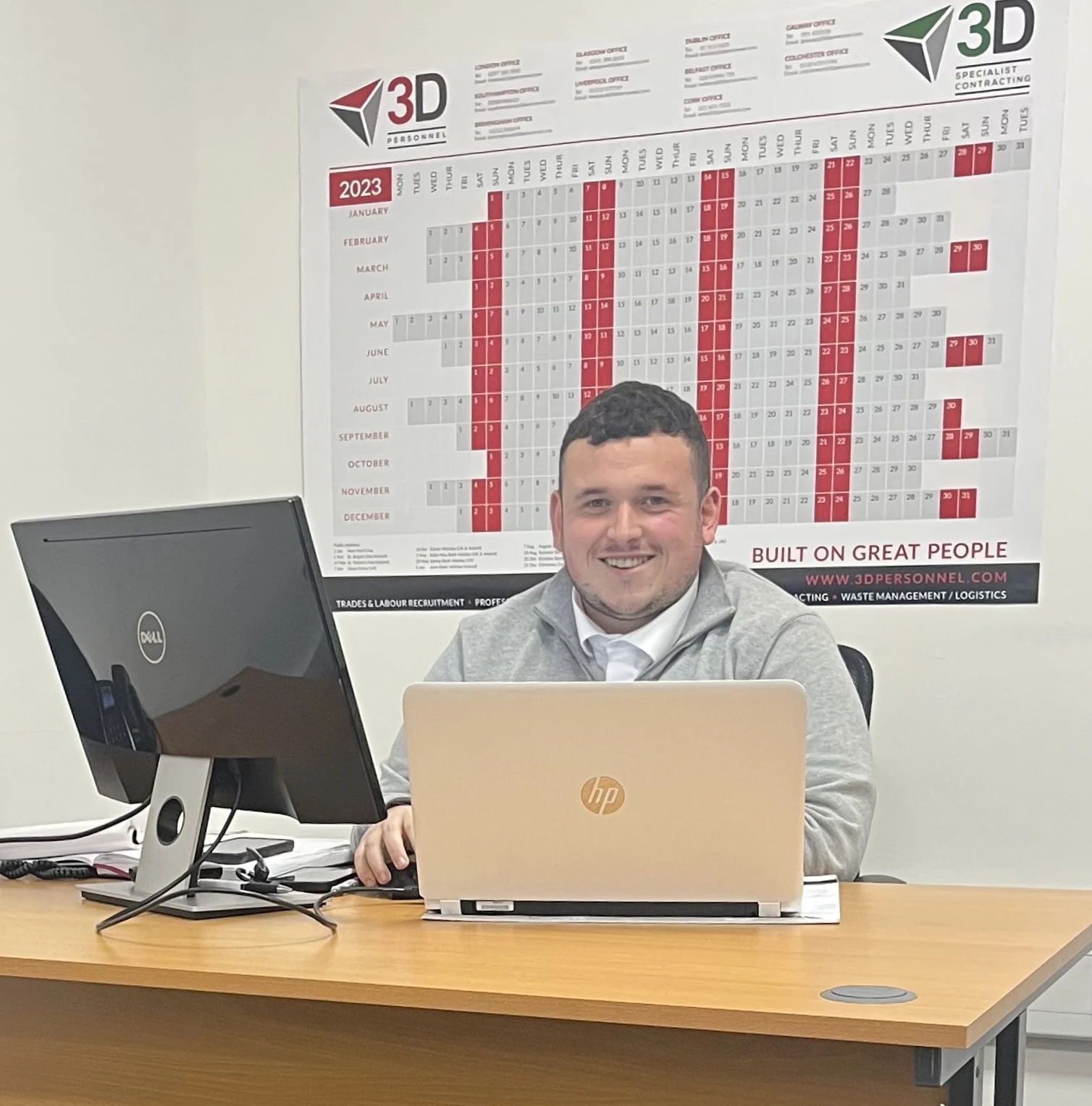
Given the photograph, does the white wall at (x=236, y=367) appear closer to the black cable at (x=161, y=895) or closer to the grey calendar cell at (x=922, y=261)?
the grey calendar cell at (x=922, y=261)

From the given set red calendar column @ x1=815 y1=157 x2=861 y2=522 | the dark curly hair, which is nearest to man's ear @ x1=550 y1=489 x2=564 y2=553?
the dark curly hair

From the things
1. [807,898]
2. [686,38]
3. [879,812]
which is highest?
[686,38]

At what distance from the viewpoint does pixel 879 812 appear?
271 cm

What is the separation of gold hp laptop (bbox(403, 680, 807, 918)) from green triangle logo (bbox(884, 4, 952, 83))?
1.71m

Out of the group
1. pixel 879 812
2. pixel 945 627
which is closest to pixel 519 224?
pixel 945 627

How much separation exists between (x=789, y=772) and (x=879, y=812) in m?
1.36

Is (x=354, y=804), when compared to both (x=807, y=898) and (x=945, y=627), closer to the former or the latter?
(x=807, y=898)

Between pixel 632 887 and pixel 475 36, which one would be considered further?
pixel 475 36

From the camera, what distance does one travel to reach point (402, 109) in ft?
10.2

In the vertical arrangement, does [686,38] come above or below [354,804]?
above

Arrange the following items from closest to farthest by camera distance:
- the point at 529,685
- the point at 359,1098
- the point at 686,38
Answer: the point at 359,1098
the point at 529,685
the point at 686,38

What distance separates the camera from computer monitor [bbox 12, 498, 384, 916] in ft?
5.08

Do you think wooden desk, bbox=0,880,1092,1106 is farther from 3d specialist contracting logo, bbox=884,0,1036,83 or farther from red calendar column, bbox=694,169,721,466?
3d specialist contracting logo, bbox=884,0,1036,83

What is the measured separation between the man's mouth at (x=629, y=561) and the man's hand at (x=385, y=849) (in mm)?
570
